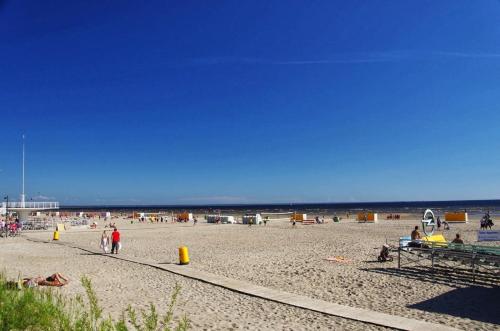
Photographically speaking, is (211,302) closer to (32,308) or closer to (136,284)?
(136,284)

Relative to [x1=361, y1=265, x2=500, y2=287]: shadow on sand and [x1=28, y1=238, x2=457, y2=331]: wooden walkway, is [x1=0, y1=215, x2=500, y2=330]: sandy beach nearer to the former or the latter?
[x1=361, y1=265, x2=500, y2=287]: shadow on sand

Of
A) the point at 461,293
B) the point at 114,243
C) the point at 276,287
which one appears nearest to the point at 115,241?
the point at 114,243

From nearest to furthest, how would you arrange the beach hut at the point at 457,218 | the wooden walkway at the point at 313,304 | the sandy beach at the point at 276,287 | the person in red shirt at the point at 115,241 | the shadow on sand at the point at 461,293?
the wooden walkway at the point at 313,304 → the sandy beach at the point at 276,287 → the shadow on sand at the point at 461,293 → the person in red shirt at the point at 115,241 → the beach hut at the point at 457,218

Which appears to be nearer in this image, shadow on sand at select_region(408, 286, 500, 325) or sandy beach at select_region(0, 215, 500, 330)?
sandy beach at select_region(0, 215, 500, 330)

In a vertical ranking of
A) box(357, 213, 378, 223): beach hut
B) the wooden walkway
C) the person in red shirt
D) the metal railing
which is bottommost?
box(357, 213, 378, 223): beach hut

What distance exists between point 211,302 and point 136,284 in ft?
10.2

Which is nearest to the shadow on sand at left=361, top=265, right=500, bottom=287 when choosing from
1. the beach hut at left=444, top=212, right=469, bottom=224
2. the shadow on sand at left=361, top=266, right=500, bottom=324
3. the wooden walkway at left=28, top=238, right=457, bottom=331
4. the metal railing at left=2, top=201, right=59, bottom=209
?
the shadow on sand at left=361, top=266, right=500, bottom=324

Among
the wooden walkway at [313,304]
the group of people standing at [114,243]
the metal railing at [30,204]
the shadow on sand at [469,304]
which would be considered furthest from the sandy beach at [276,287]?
the metal railing at [30,204]

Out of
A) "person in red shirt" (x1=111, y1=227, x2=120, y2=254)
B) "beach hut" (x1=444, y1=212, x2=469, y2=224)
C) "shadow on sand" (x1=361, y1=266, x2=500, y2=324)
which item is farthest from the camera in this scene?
"beach hut" (x1=444, y1=212, x2=469, y2=224)

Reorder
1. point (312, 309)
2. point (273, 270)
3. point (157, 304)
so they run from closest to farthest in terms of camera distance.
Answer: point (312, 309) → point (157, 304) → point (273, 270)

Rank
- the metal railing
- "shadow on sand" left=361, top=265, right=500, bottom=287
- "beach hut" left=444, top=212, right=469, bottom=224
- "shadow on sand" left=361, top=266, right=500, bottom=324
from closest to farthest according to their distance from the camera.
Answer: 1. "shadow on sand" left=361, top=266, right=500, bottom=324
2. "shadow on sand" left=361, top=265, right=500, bottom=287
3. the metal railing
4. "beach hut" left=444, top=212, right=469, bottom=224

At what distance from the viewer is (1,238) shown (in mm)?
29562

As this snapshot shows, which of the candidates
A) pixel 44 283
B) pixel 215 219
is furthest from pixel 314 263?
pixel 215 219

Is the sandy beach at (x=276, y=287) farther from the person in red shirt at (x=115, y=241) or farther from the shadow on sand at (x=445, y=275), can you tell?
the person in red shirt at (x=115, y=241)
